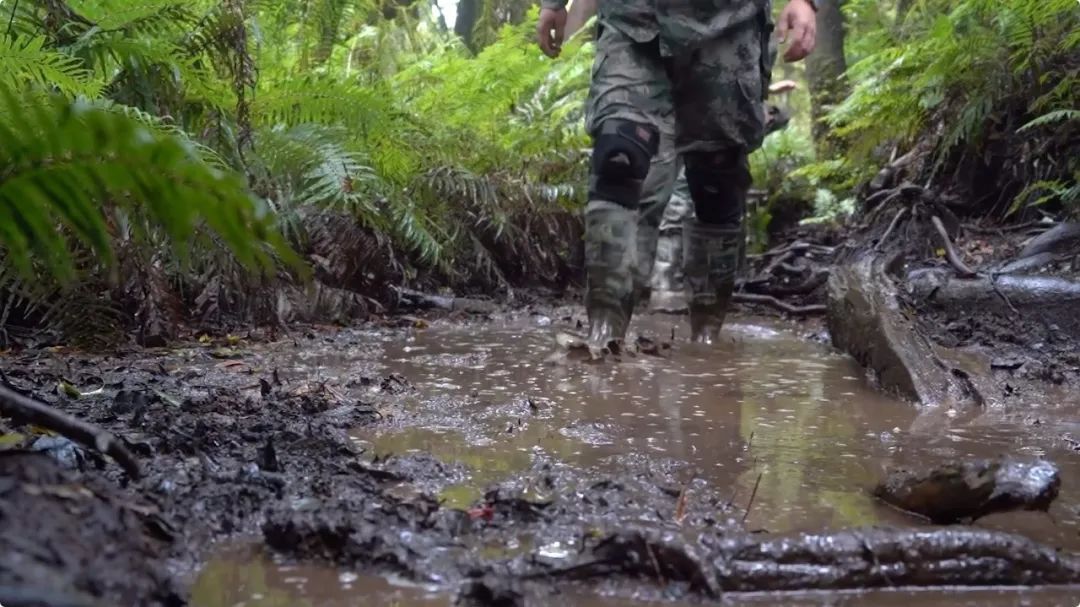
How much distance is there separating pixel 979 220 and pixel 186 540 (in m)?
5.11

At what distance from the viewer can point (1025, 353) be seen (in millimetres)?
3252

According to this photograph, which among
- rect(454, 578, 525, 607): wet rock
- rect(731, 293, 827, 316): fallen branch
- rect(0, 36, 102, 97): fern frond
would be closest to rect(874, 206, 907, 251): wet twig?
rect(731, 293, 827, 316): fallen branch

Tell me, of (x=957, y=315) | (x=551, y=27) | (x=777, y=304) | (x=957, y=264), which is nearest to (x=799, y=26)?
(x=551, y=27)

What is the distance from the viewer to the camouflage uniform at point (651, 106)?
3291 mm

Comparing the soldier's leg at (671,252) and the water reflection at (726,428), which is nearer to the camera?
the water reflection at (726,428)

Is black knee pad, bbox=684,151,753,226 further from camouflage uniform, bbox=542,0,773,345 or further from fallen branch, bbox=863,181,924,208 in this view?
fallen branch, bbox=863,181,924,208

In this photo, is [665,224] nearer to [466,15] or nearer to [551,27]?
[551,27]

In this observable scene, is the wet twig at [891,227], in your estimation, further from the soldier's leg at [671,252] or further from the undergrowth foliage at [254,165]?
the undergrowth foliage at [254,165]

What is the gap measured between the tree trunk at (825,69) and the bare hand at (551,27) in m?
5.36

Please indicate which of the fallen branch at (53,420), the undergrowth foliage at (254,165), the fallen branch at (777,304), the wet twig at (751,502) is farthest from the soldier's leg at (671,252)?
the fallen branch at (53,420)

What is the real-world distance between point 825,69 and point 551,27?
19.4 ft

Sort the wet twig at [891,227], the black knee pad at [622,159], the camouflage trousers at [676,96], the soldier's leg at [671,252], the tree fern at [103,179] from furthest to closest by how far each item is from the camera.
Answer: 1. the soldier's leg at [671,252]
2. the wet twig at [891,227]
3. the camouflage trousers at [676,96]
4. the black knee pad at [622,159]
5. the tree fern at [103,179]

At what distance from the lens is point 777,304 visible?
497cm

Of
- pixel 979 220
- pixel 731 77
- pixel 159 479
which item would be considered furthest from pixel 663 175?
pixel 979 220
